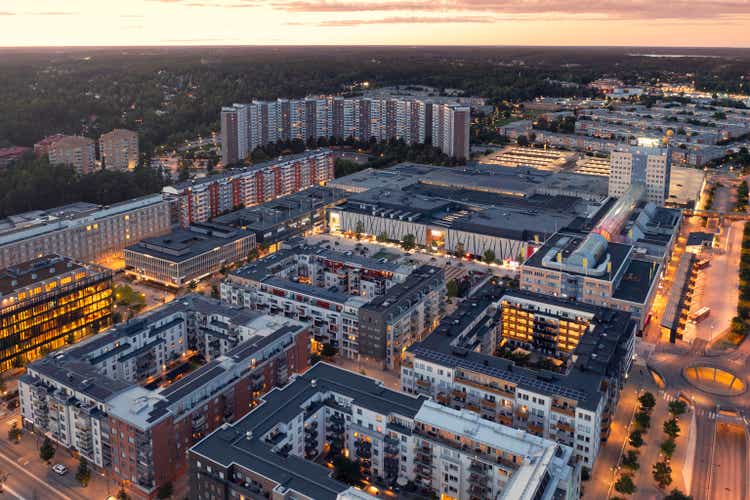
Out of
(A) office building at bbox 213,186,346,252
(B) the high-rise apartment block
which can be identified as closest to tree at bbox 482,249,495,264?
(A) office building at bbox 213,186,346,252

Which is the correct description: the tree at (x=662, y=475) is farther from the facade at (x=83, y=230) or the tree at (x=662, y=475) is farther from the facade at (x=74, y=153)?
the facade at (x=74, y=153)

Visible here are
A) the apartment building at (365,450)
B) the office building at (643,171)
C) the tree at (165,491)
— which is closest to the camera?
the apartment building at (365,450)

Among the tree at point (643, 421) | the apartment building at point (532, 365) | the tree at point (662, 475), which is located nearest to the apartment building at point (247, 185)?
the apartment building at point (532, 365)

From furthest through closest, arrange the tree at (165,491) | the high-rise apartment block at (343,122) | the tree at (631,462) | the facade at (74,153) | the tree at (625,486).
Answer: the high-rise apartment block at (343,122), the facade at (74,153), the tree at (631,462), the tree at (625,486), the tree at (165,491)

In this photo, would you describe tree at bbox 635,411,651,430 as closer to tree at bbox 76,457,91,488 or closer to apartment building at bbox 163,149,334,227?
tree at bbox 76,457,91,488

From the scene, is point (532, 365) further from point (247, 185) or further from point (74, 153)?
point (74, 153)

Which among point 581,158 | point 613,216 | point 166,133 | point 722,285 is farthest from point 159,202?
point 581,158
